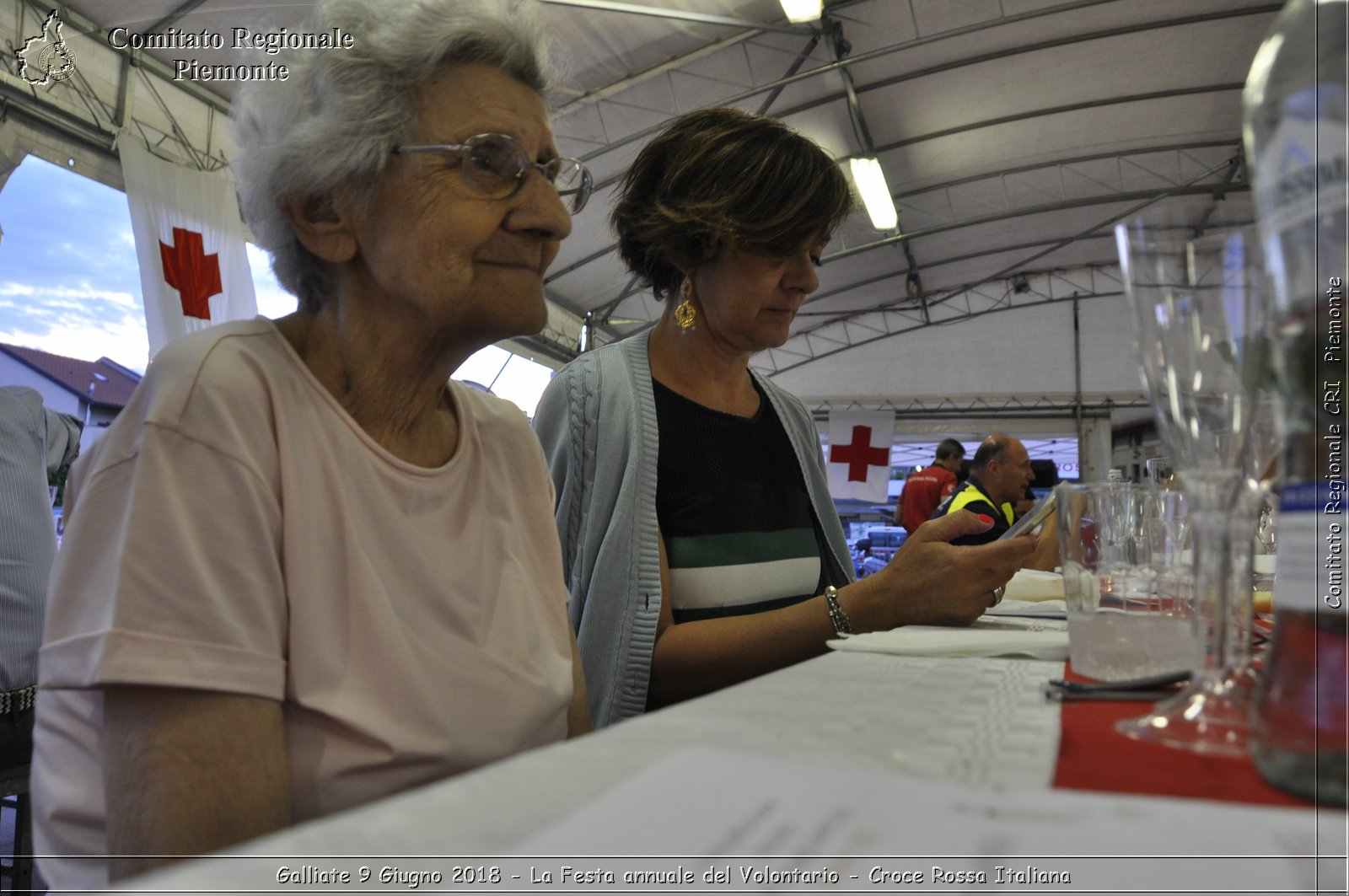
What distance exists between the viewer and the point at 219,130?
454 centimetres

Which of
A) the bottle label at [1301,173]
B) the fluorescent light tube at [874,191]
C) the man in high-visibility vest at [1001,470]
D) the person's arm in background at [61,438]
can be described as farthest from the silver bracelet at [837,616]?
the fluorescent light tube at [874,191]

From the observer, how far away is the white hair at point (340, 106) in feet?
2.65

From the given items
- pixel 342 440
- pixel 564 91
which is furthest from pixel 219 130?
pixel 342 440

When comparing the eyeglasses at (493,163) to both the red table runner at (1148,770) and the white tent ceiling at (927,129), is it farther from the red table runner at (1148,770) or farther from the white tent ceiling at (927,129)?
the white tent ceiling at (927,129)

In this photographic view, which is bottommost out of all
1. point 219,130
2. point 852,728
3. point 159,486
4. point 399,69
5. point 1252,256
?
point 852,728

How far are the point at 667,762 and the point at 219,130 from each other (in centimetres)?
518

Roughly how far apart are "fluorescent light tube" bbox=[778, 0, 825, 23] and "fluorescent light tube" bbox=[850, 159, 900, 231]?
1.46m

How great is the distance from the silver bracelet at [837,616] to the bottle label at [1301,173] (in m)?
0.69

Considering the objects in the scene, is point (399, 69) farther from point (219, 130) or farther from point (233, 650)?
point (219, 130)

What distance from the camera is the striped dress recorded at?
120cm

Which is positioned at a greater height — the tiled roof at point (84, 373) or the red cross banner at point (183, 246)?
the red cross banner at point (183, 246)

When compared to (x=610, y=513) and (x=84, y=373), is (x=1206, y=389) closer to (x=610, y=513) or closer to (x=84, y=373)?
(x=610, y=513)

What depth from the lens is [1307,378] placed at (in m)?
0.35

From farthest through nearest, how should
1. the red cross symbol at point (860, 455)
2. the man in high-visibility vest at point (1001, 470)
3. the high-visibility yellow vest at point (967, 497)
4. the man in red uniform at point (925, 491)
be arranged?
the red cross symbol at point (860, 455)
the man in red uniform at point (925, 491)
the man in high-visibility vest at point (1001, 470)
the high-visibility yellow vest at point (967, 497)
